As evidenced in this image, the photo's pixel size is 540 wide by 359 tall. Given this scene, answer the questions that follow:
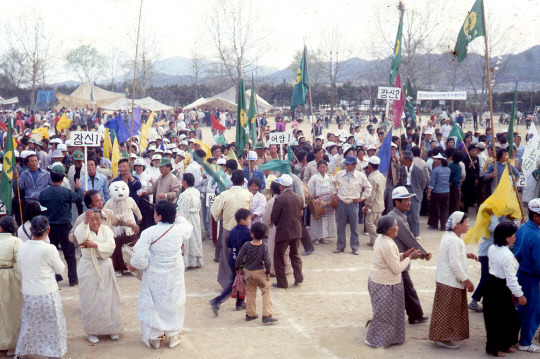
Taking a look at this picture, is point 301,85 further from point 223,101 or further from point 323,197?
point 223,101

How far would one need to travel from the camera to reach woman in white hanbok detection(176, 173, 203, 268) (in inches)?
387

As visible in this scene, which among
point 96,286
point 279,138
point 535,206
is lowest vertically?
point 96,286

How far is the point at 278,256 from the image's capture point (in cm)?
873

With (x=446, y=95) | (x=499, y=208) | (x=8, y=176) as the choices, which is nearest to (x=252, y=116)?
(x=8, y=176)

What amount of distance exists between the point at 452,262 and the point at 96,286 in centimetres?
410

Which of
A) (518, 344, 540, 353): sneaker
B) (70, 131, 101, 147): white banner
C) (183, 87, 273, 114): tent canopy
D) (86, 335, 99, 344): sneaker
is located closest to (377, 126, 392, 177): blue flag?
(518, 344, 540, 353): sneaker

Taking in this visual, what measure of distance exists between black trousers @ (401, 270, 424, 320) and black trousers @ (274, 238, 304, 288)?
2094mm

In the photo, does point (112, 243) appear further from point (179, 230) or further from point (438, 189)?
point (438, 189)

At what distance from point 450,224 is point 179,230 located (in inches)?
121

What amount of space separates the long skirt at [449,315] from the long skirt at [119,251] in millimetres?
Answer: 5093

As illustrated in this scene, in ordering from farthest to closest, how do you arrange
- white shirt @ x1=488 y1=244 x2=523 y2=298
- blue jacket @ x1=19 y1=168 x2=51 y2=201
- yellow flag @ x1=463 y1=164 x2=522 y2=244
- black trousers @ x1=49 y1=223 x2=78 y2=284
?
blue jacket @ x1=19 y1=168 x2=51 y2=201 → black trousers @ x1=49 y1=223 x2=78 y2=284 → yellow flag @ x1=463 y1=164 x2=522 y2=244 → white shirt @ x1=488 y1=244 x2=523 y2=298

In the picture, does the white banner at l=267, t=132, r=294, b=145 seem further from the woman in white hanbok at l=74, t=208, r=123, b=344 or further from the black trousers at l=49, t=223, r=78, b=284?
the woman in white hanbok at l=74, t=208, r=123, b=344

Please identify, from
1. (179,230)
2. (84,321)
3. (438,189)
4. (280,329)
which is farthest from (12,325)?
(438,189)

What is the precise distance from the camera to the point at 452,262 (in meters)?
6.23
